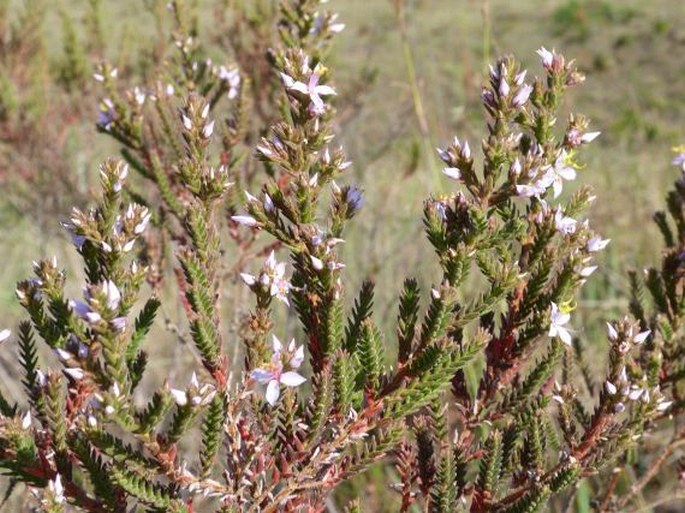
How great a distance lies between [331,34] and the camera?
2.55 m

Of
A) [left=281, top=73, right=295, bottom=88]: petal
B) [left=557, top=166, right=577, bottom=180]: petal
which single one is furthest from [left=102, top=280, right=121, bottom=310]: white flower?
[left=557, top=166, right=577, bottom=180]: petal

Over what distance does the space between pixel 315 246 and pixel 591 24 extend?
57.8 feet

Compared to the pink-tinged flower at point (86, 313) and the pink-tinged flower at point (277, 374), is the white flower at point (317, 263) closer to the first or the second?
the pink-tinged flower at point (277, 374)

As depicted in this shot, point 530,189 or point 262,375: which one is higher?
point 530,189

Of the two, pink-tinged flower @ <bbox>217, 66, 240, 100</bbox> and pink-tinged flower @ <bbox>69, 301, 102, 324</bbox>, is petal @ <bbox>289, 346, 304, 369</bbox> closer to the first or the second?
pink-tinged flower @ <bbox>69, 301, 102, 324</bbox>

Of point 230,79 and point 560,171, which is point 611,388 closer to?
point 560,171

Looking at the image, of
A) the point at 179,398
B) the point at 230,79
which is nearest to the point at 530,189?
the point at 179,398

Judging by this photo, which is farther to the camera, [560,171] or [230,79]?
[230,79]

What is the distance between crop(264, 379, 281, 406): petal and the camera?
1311 mm

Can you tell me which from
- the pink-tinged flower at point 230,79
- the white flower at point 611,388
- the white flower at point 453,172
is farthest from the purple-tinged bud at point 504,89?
the pink-tinged flower at point 230,79

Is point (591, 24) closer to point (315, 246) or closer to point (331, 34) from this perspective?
point (331, 34)

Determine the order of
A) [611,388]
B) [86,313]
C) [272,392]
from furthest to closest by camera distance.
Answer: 1. [611,388]
2. [272,392]
3. [86,313]

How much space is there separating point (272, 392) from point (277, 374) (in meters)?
0.03

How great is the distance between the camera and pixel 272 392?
4.30ft
